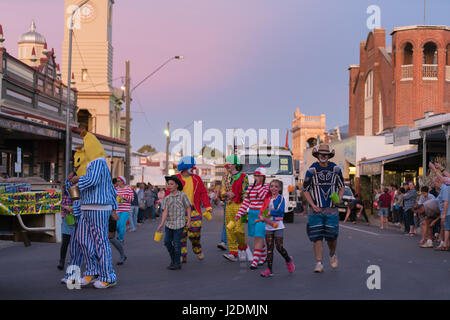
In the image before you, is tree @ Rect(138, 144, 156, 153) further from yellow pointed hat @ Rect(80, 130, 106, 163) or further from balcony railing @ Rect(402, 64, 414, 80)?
yellow pointed hat @ Rect(80, 130, 106, 163)

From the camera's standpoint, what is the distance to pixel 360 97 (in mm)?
53250

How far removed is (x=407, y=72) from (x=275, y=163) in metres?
22.5

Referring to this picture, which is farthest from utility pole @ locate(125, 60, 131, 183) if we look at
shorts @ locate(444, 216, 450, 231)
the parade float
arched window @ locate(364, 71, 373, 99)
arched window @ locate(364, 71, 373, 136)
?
arched window @ locate(364, 71, 373, 99)

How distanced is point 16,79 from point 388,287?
74.6 ft

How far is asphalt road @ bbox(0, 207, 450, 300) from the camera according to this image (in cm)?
777

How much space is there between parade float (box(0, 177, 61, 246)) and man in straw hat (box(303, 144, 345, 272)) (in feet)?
13.0

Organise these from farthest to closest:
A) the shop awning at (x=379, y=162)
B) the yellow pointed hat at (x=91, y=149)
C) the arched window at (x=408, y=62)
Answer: the arched window at (x=408, y=62) < the shop awning at (x=379, y=162) < the yellow pointed hat at (x=91, y=149)

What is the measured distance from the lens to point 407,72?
144 ft

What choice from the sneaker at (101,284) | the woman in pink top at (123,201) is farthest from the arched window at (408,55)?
the sneaker at (101,284)

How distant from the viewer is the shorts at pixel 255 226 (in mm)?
10008

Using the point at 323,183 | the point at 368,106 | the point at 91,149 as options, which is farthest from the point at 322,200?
the point at 368,106

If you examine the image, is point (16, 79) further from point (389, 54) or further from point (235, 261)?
point (389, 54)

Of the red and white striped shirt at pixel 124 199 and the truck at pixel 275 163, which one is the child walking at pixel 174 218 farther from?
the truck at pixel 275 163

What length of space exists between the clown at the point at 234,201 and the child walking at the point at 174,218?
1.23 metres
